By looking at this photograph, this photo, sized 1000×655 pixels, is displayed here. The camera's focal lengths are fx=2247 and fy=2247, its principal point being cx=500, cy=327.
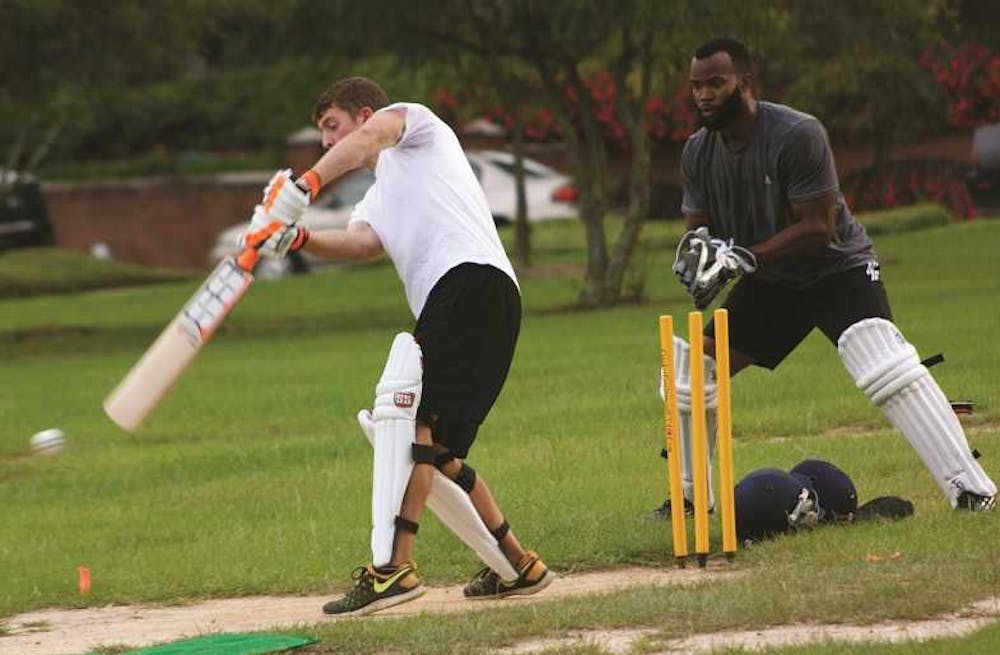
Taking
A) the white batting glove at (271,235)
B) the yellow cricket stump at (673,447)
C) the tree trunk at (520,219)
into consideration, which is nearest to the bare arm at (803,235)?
the yellow cricket stump at (673,447)

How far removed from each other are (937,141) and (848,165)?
5.42 ft

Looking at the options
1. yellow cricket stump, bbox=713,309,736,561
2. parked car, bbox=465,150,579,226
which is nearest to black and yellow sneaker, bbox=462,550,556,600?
yellow cricket stump, bbox=713,309,736,561

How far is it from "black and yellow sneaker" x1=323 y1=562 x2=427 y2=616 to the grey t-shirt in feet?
7.34

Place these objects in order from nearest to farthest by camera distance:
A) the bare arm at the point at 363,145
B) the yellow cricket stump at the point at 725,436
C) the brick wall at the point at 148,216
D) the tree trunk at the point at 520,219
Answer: the bare arm at the point at 363,145, the yellow cricket stump at the point at 725,436, the tree trunk at the point at 520,219, the brick wall at the point at 148,216

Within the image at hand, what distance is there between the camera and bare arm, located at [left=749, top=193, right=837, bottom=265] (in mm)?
9375

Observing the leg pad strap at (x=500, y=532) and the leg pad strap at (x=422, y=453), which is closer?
the leg pad strap at (x=422, y=453)

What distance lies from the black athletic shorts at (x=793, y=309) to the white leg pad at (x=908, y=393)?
3.8 inches

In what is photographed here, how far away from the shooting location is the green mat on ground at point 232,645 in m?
7.70

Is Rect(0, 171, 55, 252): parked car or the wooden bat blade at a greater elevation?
Rect(0, 171, 55, 252): parked car

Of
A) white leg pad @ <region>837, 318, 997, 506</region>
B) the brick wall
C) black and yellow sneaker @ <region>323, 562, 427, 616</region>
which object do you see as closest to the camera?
black and yellow sneaker @ <region>323, 562, 427, 616</region>

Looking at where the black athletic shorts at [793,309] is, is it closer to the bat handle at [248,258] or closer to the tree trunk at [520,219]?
the bat handle at [248,258]

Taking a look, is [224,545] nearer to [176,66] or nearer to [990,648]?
[990,648]

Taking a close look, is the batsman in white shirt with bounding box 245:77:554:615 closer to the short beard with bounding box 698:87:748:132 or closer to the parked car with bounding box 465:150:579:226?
the short beard with bounding box 698:87:748:132

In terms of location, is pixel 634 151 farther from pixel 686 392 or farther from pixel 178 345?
pixel 178 345
